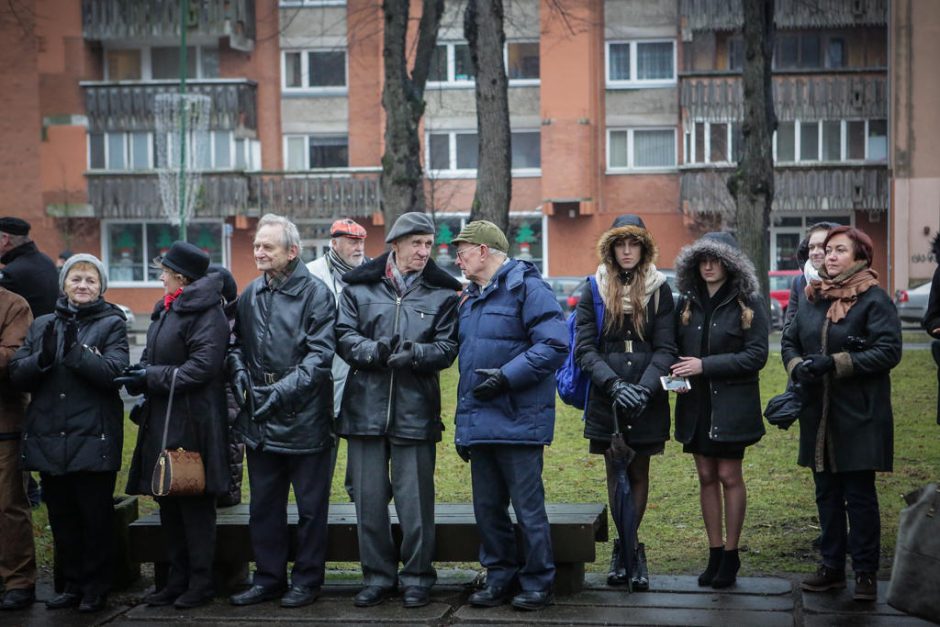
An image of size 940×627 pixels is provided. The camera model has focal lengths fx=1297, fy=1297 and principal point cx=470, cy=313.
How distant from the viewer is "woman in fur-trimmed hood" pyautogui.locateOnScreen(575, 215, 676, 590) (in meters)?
7.52

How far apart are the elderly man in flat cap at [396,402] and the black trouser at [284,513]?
0.73 feet

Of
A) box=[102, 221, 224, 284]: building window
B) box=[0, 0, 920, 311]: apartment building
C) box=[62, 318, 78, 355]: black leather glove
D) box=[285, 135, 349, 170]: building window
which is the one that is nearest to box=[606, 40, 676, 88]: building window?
box=[0, 0, 920, 311]: apartment building

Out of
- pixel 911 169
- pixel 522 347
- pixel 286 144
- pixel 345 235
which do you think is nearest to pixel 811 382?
pixel 522 347

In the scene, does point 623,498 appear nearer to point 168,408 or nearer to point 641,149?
point 168,408

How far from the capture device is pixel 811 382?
7289mm

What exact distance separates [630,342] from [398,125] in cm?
1366

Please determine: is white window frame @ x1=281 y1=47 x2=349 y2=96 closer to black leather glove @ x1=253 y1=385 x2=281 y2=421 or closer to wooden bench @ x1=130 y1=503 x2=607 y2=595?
wooden bench @ x1=130 y1=503 x2=607 y2=595

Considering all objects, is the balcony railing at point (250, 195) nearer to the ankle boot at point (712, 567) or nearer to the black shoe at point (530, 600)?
the ankle boot at point (712, 567)

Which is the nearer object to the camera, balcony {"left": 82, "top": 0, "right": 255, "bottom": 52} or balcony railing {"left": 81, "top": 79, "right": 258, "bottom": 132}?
balcony {"left": 82, "top": 0, "right": 255, "bottom": 52}

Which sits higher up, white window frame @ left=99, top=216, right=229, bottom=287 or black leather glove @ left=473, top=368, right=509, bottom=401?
white window frame @ left=99, top=216, right=229, bottom=287

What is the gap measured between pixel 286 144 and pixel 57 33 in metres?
8.61

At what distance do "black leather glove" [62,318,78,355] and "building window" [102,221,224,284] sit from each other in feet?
128

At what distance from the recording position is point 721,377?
24.6 ft

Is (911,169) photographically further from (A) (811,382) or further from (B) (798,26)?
(A) (811,382)
